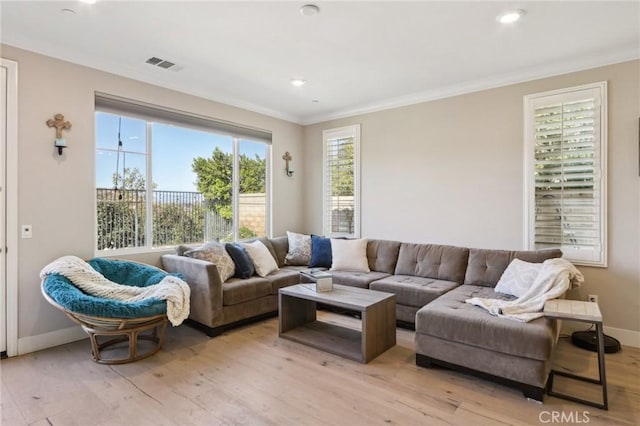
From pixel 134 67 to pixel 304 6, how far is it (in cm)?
211

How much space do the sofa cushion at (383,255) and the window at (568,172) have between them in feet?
4.83

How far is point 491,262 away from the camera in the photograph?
12.0 feet

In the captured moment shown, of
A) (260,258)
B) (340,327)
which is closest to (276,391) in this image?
(340,327)

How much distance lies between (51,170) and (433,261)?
3.97 m

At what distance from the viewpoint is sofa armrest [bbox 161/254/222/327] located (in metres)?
3.39

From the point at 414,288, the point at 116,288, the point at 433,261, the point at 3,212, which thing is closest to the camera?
the point at 3,212

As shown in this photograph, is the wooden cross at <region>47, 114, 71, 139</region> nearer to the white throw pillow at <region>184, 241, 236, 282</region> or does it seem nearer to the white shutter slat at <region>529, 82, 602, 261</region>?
the white throw pillow at <region>184, 241, 236, 282</region>

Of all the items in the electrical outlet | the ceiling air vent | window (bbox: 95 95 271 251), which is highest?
the ceiling air vent

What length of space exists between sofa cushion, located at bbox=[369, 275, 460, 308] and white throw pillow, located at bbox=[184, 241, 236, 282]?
1.57m

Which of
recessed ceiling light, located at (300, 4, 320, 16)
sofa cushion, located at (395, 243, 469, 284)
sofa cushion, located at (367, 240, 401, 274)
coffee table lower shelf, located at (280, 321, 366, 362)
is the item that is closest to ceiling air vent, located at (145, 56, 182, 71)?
recessed ceiling light, located at (300, 4, 320, 16)

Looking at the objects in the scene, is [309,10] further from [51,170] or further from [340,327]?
[340,327]

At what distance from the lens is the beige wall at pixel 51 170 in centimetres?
301

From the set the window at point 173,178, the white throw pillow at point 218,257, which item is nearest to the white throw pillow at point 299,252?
the window at point 173,178

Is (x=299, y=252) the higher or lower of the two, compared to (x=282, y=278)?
higher
